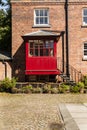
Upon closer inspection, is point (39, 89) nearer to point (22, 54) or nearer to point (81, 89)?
point (81, 89)

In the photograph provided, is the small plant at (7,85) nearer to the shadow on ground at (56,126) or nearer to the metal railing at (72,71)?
the metal railing at (72,71)

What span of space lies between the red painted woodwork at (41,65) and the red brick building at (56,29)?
1.14 m

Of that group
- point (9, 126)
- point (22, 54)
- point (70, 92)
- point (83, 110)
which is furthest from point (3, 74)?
point (9, 126)

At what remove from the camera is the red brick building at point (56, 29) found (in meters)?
29.7

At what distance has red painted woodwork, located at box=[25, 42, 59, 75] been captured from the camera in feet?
92.7

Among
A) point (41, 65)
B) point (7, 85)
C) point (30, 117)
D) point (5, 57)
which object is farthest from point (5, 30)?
point (30, 117)

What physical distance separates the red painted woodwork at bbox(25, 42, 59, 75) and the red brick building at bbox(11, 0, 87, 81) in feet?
3.75

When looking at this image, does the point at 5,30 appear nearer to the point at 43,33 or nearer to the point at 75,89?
the point at 43,33

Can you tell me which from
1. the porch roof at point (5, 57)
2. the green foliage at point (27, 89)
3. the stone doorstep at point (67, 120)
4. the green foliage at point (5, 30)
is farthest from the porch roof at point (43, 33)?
the stone doorstep at point (67, 120)

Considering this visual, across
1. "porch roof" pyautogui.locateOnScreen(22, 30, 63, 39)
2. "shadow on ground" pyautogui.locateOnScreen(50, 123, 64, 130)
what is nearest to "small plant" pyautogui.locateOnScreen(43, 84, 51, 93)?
"porch roof" pyautogui.locateOnScreen(22, 30, 63, 39)

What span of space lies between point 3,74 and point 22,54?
92.5 inches

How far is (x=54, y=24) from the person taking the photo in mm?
29922

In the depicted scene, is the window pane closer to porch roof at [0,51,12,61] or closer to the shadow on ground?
porch roof at [0,51,12,61]

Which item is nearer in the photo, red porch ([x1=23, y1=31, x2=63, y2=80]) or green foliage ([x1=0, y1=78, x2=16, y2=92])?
green foliage ([x1=0, y1=78, x2=16, y2=92])
